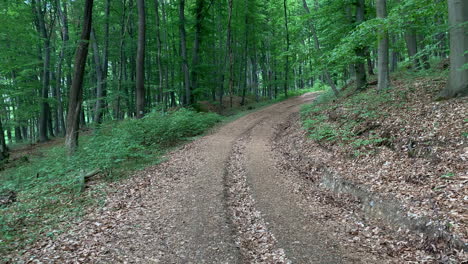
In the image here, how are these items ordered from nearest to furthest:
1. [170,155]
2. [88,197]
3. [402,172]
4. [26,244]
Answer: [26,244], [402,172], [88,197], [170,155]

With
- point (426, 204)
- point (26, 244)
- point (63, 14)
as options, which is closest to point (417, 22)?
point (426, 204)

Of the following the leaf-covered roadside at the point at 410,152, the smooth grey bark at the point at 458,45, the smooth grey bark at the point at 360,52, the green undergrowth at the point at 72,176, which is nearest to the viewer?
the leaf-covered roadside at the point at 410,152

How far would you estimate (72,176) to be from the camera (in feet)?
28.0

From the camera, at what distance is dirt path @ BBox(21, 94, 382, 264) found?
15.0ft

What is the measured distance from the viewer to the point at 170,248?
4.83 m

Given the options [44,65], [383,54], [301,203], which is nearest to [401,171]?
[301,203]

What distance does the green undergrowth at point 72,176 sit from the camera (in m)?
6.06

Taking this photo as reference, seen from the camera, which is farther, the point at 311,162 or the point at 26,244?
the point at 311,162

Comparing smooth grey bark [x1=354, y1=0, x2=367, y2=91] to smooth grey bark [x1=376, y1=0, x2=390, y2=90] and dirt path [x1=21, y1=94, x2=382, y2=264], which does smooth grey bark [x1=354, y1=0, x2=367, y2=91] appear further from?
dirt path [x1=21, y1=94, x2=382, y2=264]

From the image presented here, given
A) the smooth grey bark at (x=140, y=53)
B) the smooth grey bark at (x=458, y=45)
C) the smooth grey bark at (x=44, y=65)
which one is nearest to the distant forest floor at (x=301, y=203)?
the smooth grey bark at (x=458, y=45)

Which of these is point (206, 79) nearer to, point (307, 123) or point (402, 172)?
point (307, 123)

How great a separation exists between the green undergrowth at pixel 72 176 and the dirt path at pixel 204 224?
721 millimetres

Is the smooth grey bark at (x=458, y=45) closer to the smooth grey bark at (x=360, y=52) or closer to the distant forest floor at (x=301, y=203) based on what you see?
the distant forest floor at (x=301, y=203)

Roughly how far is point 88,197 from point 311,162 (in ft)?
23.2
